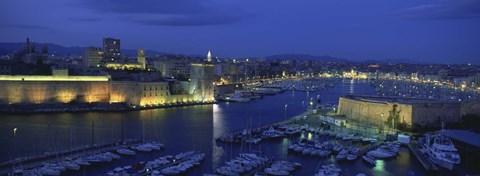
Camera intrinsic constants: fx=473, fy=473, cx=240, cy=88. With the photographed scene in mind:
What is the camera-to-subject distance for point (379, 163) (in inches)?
397

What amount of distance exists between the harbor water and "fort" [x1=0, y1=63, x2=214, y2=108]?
149cm

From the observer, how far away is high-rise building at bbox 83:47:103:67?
3341 centimetres

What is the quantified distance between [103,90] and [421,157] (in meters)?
14.2

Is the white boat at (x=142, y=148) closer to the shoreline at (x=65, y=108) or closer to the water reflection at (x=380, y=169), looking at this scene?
the water reflection at (x=380, y=169)

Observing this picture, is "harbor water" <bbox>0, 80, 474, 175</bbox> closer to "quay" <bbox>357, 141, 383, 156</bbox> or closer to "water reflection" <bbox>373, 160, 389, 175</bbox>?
"water reflection" <bbox>373, 160, 389, 175</bbox>

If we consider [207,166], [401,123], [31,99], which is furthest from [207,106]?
[207,166]

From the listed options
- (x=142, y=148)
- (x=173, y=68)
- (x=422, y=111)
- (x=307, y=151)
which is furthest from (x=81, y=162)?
(x=173, y=68)

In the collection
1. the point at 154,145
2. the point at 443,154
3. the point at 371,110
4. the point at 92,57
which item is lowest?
the point at 154,145

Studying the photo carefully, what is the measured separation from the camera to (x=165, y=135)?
1299 cm

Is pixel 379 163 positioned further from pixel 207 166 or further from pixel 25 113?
pixel 25 113

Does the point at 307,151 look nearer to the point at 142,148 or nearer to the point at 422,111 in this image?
the point at 142,148

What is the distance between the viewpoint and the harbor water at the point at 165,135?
32.2ft

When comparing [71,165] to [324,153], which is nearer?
[71,165]

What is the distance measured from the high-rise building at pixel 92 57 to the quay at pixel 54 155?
23.4 m
